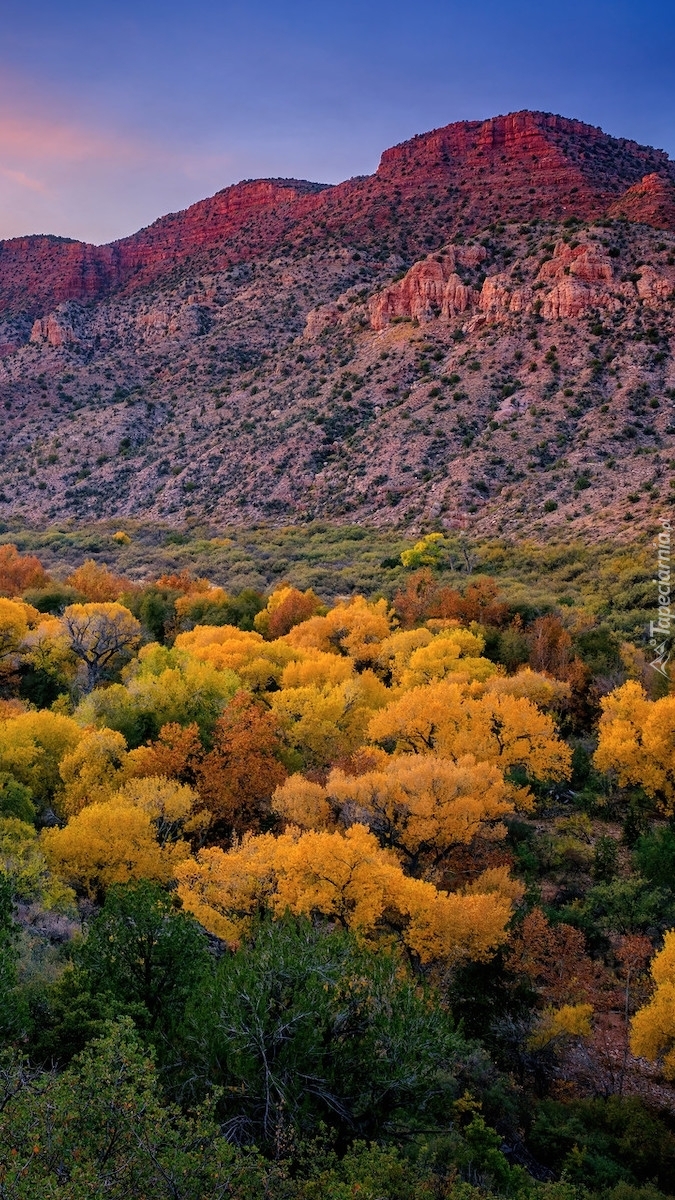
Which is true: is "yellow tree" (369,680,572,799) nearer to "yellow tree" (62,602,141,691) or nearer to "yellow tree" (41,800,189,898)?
"yellow tree" (41,800,189,898)

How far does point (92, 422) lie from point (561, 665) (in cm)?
5760

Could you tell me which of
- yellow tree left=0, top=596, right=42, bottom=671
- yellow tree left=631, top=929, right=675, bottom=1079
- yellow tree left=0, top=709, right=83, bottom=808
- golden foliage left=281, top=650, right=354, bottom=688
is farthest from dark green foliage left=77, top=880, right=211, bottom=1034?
yellow tree left=0, top=596, right=42, bottom=671

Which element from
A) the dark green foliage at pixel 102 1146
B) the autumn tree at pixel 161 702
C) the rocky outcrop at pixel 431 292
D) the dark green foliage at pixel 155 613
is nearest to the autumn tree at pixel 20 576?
the dark green foliage at pixel 155 613

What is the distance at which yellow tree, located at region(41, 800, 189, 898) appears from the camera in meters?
21.6

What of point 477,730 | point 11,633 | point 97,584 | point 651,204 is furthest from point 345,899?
point 651,204

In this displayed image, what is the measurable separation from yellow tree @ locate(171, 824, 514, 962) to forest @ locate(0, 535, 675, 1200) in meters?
0.07

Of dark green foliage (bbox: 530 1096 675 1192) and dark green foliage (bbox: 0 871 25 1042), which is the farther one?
dark green foliage (bbox: 530 1096 675 1192)

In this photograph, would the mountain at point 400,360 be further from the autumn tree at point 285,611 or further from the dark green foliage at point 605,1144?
the dark green foliage at point 605,1144

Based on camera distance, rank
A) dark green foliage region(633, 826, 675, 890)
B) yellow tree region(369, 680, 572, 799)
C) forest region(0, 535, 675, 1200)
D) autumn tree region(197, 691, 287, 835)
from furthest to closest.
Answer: yellow tree region(369, 680, 572, 799), autumn tree region(197, 691, 287, 835), dark green foliage region(633, 826, 675, 890), forest region(0, 535, 675, 1200)

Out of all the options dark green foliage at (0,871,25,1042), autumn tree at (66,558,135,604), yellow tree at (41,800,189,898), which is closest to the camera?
dark green foliage at (0,871,25,1042)

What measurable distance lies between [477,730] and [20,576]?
3002 centimetres

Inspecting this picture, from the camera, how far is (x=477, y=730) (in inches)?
1141

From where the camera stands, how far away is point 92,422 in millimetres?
78062

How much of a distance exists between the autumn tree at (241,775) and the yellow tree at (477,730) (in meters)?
4.09
